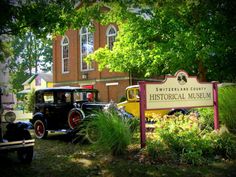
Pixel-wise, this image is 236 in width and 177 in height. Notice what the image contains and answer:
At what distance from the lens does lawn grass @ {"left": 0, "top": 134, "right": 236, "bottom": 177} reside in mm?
6805

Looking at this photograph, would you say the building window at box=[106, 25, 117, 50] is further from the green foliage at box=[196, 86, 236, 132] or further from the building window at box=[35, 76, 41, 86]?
the building window at box=[35, 76, 41, 86]

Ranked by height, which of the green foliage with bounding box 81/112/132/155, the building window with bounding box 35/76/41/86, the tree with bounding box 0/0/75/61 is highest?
the building window with bounding box 35/76/41/86

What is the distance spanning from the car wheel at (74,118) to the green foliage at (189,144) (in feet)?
12.2

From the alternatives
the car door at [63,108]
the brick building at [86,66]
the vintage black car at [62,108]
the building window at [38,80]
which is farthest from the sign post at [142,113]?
the building window at [38,80]

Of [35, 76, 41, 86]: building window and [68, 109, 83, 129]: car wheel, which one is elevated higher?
[35, 76, 41, 86]: building window

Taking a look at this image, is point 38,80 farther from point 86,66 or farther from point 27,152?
point 27,152

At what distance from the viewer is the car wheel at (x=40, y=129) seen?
42.0 feet

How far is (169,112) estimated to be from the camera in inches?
632

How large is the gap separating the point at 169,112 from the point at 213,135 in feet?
24.4

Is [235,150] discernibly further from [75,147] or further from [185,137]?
[75,147]

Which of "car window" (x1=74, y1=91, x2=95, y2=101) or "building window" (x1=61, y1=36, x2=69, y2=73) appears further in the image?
"building window" (x1=61, y1=36, x2=69, y2=73)

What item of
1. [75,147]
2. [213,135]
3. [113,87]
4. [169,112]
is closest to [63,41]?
[113,87]

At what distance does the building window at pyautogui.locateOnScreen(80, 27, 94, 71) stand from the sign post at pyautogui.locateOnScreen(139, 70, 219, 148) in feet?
77.2

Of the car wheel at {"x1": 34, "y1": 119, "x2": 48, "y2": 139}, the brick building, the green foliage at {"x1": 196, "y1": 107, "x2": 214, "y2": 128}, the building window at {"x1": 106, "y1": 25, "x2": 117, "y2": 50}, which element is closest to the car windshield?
the car wheel at {"x1": 34, "y1": 119, "x2": 48, "y2": 139}
